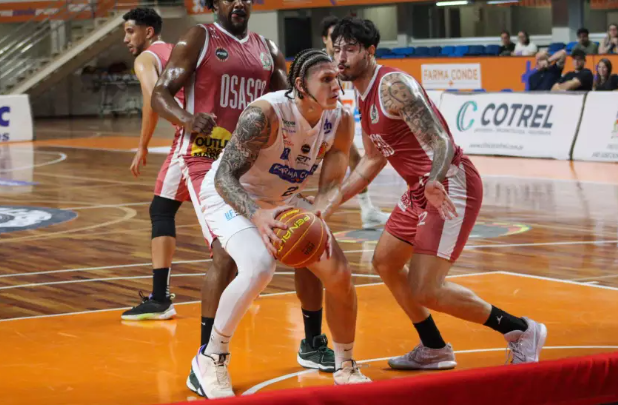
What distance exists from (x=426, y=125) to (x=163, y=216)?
231 centimetres

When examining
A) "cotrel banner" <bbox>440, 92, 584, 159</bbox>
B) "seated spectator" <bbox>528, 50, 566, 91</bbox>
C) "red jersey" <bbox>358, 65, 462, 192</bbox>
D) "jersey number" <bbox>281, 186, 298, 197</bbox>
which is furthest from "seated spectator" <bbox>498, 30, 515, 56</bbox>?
"jersey number" <bbox>281, 186, 298, 197</bbox>

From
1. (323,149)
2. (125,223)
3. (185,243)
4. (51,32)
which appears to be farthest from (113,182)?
(51,32)

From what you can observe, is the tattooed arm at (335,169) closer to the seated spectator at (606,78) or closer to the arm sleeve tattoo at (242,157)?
the arm sleeve tattoo at (242,157)

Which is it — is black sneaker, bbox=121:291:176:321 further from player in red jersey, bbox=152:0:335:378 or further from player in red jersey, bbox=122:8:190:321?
player in red jersey, bbox=152:0:335:378

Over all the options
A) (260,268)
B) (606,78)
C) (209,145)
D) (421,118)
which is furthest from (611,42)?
(260,268)

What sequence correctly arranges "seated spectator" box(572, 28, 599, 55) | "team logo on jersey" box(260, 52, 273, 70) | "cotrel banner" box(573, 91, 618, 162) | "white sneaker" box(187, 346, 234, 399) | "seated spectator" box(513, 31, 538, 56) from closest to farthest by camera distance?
"white sneaker" box(187, 346, 234, 399), "team logo on jersey" box(260, 52, 273, 70), "cotrel banner" box(573, 91, 618, 162), "seated spectator" box(572, 28, 599, 55), "seated spectator" box(513, 31, 538, 56)

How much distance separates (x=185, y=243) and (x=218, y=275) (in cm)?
440

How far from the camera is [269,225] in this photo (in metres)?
4.59

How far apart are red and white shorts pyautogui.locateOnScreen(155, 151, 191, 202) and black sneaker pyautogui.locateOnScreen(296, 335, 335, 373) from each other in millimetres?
1552

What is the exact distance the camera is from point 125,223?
10820mm

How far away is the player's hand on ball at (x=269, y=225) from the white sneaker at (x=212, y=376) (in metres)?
0.61

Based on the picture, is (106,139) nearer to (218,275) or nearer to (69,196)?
(69,196)

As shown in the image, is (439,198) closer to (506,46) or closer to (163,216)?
(163,216)

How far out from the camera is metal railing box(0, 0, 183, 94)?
30283 mm
